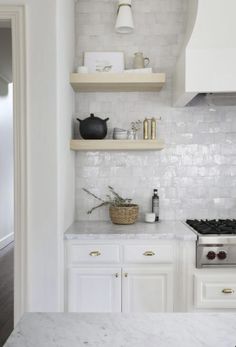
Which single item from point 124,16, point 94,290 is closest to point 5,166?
point 124,16

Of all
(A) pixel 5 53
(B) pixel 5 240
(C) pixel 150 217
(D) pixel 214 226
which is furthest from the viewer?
(B) pixel 5 240

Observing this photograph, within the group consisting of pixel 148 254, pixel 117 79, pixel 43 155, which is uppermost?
pixel 117 79

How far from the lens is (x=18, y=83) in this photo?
2125mm

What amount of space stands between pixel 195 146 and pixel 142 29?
1.11m

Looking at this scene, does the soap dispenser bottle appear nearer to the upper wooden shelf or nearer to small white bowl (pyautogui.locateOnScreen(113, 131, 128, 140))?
small white bowl (pyautogui.locateOnScreen(113, 131, 128, 140))

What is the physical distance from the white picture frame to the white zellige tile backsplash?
0.26 feet

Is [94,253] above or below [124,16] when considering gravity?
below

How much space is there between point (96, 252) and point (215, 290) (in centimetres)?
83

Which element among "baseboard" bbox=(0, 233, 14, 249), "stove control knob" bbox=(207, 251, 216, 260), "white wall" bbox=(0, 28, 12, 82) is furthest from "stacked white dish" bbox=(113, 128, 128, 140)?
"baseboard" bbox=(0, 233, 14, 249)

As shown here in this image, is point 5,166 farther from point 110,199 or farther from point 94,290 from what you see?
point 94,290

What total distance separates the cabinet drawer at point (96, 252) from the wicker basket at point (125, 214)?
334 mm

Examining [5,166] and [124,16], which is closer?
[124,16]

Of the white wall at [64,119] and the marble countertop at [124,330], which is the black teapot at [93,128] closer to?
the white wall at [64,119]

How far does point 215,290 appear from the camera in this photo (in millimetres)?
2223
